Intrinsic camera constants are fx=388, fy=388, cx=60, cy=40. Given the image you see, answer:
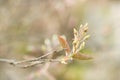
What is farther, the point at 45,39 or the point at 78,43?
the point at 45,39

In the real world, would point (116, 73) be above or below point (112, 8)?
below

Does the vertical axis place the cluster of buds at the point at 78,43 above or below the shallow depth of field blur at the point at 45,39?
below

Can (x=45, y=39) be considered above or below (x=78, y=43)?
above

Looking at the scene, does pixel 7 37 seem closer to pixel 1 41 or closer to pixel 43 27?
pixel 1 41

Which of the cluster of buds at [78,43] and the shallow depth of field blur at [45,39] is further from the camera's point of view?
the shallow depth of field blur at [45,39]

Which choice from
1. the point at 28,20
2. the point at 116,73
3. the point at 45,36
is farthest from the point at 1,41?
the point at 116,73

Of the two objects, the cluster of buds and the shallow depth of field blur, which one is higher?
the shallow depth of field blur

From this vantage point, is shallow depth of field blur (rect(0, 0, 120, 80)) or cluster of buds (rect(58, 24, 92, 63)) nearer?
cluster of buds (rect(58, 24, 92, 63))

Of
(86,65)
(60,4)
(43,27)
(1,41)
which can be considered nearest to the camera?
(1,41)
